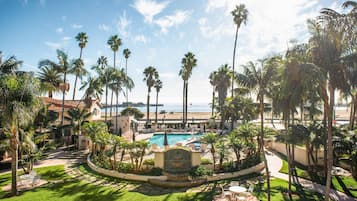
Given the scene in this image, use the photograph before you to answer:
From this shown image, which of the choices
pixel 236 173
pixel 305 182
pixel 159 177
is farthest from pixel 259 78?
pixel 159 177

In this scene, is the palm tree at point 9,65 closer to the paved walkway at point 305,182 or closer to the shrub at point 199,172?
the shrub at point 199,172

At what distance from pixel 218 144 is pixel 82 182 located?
34.1 ft

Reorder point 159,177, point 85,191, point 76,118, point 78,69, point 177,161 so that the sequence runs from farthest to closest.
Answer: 1. point 78,69
2. point 76,118
3. point 177,161
4. point 159,177
5. point 85,191

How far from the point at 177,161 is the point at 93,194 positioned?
19.6 feet

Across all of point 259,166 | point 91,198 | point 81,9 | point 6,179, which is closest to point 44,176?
point 6,179

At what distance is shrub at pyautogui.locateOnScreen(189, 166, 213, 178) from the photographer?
567 inches

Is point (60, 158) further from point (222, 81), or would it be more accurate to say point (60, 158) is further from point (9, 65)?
point (222, 81)

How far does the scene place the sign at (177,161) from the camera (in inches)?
585

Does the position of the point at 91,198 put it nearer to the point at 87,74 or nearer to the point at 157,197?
→ the point at 157,197

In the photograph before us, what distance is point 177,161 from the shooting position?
49.1ft

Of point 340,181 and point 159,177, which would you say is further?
point 159,177

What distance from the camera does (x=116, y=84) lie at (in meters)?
30.5

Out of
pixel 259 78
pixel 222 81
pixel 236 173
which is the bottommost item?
pixel 236 173

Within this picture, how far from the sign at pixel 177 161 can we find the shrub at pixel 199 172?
427mm
